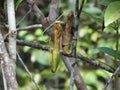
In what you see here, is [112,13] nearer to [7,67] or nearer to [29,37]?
[7,67]

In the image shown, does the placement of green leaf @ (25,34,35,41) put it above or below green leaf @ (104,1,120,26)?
below

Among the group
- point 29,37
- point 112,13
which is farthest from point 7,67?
point 29,37

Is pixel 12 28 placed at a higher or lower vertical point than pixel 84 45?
higher

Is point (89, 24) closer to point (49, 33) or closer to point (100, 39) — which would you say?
point (100, 39)

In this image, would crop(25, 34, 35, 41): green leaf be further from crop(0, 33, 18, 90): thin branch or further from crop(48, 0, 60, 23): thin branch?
crop(0, 33, 18, 90): thin branch

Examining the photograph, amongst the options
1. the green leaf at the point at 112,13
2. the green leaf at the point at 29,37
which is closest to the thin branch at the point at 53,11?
the green leaf at the point at 112,13

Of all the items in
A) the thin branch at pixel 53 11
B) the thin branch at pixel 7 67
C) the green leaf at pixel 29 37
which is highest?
the thin branch at pixel 53 11

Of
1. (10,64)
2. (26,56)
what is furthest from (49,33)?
(26,56)

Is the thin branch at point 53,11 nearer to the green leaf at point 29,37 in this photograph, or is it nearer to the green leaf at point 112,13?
the green leaf at point 112,13

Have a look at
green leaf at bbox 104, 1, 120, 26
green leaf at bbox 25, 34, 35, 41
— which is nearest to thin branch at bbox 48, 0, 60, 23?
green leaf at bbox 104, 1, 120, 26
